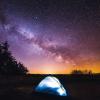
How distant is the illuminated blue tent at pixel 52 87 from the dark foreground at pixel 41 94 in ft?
0.89

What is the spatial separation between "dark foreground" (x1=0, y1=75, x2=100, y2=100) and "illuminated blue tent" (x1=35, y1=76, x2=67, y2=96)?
10.7 inches

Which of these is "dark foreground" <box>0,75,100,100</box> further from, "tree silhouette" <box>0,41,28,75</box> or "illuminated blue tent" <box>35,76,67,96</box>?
"tree silhouette" <box>0,41,28,75</box>

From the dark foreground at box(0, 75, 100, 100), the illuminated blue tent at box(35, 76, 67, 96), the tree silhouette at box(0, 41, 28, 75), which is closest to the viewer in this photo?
the dark foreground at box(0, 75, 100, 100)

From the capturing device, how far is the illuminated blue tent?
52.6ft

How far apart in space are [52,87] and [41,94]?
66 cm

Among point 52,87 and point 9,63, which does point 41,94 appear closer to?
point 52,87

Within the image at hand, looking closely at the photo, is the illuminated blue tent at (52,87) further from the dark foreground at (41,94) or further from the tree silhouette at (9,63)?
the tree silhouette at (9,63)

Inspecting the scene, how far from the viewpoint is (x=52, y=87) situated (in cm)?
1627

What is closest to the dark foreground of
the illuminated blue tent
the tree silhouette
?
the illuminated blue tent

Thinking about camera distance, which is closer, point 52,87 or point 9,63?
point 52,87

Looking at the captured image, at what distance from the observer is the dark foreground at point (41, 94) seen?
15.6 m

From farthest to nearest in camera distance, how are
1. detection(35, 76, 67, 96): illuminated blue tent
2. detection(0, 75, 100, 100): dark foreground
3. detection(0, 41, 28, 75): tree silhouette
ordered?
1. detection(0, 41, 28, 75): tree silhouette
2. detection(35, 76, 67, 96): illuminated blue tent
3. detection(0, 75, 100, 100): dark foreground

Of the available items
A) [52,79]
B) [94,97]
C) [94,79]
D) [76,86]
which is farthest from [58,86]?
[94,79]

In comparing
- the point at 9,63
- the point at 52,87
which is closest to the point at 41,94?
the point at 52,87
